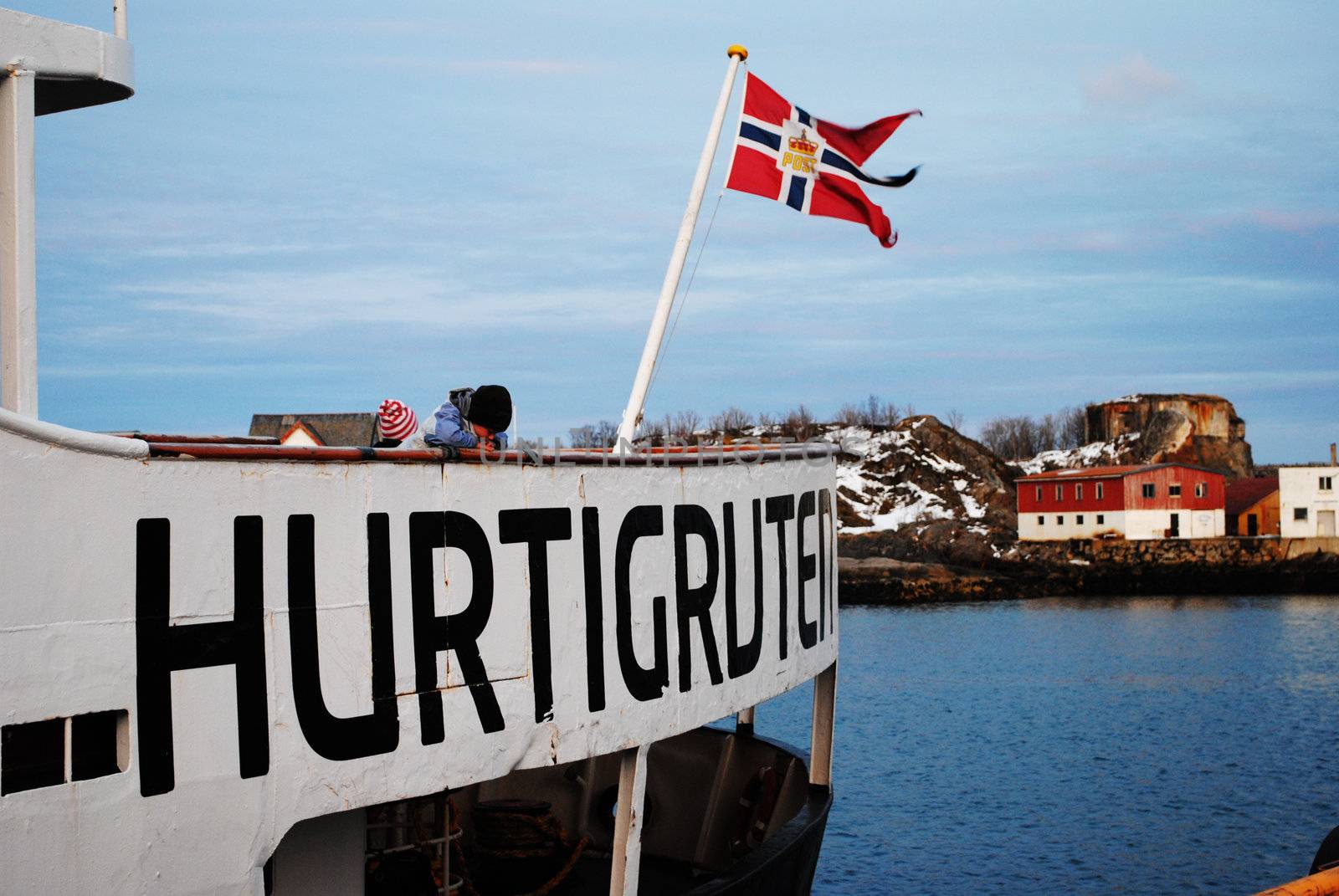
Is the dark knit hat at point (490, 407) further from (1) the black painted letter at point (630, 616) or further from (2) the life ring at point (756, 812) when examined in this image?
(2) the life ring at point (756, 812)

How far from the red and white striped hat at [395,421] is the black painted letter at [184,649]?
1.64 m

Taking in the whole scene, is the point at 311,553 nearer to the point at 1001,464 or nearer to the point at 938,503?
the point at 938,503

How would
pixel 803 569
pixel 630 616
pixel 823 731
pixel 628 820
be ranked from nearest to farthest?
pixel 630 616 < pixel 628 820 < pixel 803 569 < pixel 823 731

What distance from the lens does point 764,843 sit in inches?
351

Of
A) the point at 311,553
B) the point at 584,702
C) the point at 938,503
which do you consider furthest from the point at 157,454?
the point at 938,503

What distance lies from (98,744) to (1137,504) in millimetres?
89498

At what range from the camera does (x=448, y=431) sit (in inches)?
255

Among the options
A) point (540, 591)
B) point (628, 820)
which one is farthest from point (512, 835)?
point (540, 591)

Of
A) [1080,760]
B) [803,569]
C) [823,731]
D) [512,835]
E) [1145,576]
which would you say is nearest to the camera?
[803,569]

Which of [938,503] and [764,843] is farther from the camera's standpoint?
[938,503]

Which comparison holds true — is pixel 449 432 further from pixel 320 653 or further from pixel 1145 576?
pixel 1145 576

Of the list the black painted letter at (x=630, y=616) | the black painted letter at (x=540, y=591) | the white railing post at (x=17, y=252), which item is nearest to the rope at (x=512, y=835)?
the black painted letter at (x=630, y=616)

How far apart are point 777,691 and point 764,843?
139 centimetres

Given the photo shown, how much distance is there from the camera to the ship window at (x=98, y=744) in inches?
182
